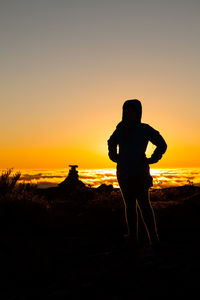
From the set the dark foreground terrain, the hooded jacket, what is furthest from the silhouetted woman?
the dark foreground terrain

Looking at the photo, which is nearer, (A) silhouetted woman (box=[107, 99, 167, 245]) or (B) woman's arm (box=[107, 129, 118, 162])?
(A) silhouetted woman (box=[107, 99, 167, 245])

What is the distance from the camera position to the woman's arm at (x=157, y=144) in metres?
5.23

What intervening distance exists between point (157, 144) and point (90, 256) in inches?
78.1

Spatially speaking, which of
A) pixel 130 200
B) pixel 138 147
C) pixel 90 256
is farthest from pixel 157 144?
pixel 90 256

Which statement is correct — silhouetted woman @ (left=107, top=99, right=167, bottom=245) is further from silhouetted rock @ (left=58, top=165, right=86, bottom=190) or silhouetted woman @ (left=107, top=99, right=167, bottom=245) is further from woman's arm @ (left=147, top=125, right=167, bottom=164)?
silhouetted rock @ (left=58, top=165, right=86, bottom=190)

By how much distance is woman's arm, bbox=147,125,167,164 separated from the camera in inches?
206

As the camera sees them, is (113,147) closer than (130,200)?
No

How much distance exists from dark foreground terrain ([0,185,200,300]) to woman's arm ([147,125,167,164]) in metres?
1.32

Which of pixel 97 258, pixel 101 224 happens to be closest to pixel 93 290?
pixel 97 258

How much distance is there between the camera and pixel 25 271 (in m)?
4.56

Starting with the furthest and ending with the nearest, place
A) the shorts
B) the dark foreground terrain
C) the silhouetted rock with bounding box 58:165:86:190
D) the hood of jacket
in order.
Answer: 1. the silhouetted rock with bounding box 58:165:86:190
2. the hood of jacket
3. the shorts
4. the dark foreground terrain

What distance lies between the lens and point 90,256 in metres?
5.20

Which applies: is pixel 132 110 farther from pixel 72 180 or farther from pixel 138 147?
pixel 72 180

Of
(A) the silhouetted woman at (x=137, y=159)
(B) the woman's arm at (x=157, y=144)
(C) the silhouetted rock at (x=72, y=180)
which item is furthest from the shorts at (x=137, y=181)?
(C) the silhouetted rock at (x=72, y=180)
